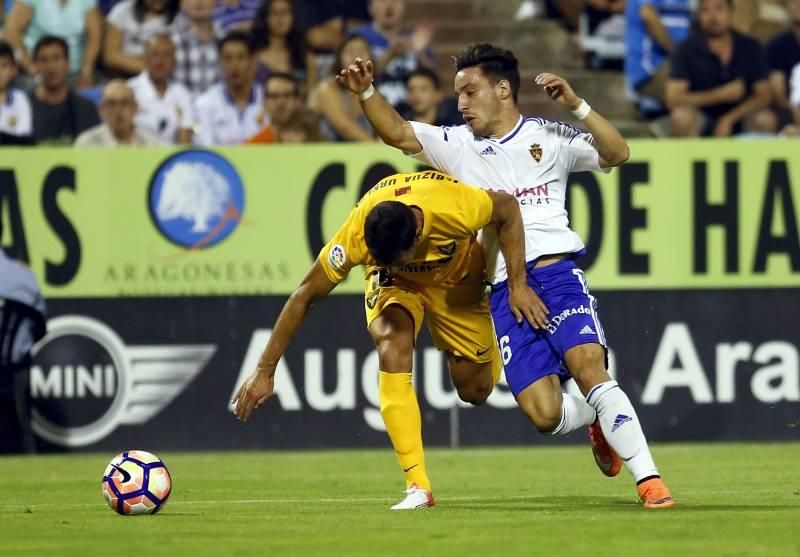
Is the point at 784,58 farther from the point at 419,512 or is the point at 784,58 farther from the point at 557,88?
the point at 419,512

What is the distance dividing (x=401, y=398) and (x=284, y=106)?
6.39 m

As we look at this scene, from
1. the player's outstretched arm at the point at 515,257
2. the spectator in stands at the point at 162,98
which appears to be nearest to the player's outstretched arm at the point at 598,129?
the player's outstretched arm at the point at 515,257

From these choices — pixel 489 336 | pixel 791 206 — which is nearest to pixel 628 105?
pixel 791 206

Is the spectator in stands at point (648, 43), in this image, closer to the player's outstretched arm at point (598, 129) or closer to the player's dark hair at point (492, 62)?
the player's dark hair at point (492, 62)

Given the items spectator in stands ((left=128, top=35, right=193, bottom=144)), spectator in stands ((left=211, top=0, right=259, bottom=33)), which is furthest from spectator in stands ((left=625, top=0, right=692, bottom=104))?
spectator in stands ((left=128, top=35, right=193, bottom=144))

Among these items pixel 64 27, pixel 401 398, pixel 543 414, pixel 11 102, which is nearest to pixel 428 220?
pixel 401 398

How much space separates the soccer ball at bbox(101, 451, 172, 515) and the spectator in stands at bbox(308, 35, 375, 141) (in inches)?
268

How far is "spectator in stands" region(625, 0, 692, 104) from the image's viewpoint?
16234 mm

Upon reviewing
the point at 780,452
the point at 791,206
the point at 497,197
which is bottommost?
the point at 780,452

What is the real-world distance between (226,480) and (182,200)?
335 centimetres

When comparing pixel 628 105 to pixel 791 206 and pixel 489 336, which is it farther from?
pixel 489 336

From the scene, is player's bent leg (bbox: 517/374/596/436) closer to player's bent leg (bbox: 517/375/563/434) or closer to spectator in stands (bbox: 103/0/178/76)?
player's bent leg (bbox: 517/375/563/434)

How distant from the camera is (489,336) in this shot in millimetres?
9531

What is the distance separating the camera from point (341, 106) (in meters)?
15.2
